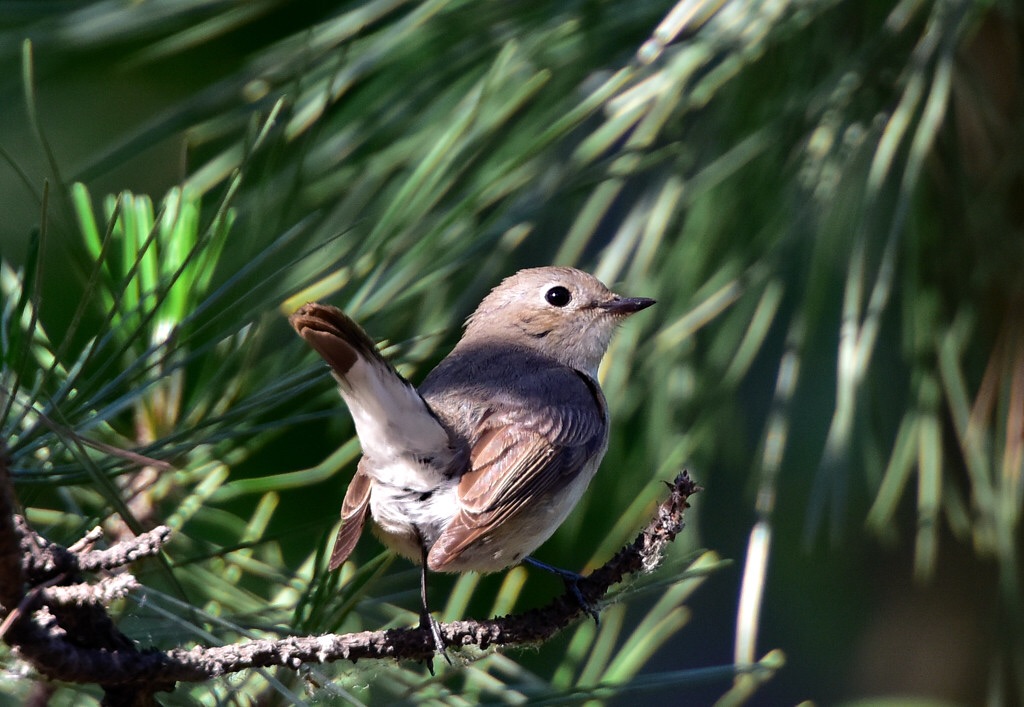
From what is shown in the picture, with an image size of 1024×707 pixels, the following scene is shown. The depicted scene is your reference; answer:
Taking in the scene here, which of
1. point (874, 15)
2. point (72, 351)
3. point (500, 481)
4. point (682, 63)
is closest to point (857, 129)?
point (874, 15)

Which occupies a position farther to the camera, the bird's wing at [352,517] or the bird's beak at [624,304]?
the bird's beak at [624,304]

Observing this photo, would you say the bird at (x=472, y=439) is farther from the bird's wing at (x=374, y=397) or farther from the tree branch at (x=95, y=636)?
the tree branch at (x=95, y=636)

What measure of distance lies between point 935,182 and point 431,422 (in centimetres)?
120

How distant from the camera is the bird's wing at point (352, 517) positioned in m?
1.88

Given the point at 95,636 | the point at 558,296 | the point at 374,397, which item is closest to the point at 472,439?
the point at 374,397

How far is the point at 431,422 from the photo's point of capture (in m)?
2.38

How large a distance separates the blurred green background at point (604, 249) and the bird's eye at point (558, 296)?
0.35 metres

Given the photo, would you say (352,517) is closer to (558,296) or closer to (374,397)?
(374,397)

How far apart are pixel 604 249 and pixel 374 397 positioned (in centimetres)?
62

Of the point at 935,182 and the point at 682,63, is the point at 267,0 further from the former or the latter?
the point at 935,182

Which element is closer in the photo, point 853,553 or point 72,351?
point 72,351

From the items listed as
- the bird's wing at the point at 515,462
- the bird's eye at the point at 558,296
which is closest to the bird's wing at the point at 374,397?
the bird's wing at the point at 515,462

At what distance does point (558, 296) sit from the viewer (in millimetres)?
3158

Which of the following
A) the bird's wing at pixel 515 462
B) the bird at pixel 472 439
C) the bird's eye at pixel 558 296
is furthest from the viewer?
the bird's eye at pixel 558 296
